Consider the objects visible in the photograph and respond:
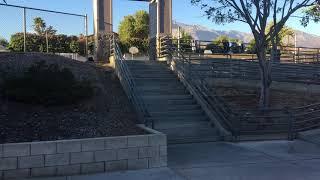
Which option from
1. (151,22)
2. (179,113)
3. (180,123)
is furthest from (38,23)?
(180,123)

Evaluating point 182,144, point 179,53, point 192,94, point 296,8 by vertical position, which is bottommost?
point 182,144

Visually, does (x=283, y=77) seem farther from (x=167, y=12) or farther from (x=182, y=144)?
(x=182, y=144)

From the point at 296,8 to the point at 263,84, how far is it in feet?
8.61

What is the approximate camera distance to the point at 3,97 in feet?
39.4

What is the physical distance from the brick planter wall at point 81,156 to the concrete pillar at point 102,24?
42.5 ft

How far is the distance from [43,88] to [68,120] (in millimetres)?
1325

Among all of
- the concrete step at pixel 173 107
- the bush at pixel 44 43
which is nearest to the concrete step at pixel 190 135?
the concrete step at pixel 173 107

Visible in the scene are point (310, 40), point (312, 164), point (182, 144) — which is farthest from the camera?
point (310, 40)

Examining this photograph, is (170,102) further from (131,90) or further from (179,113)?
(131,90)

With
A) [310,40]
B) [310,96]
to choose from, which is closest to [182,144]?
[310,96]

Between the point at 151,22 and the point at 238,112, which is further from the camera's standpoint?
the point at 151,22

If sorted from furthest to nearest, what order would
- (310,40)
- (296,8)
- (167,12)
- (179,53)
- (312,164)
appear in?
(310,40)
(167,12)
(179,53)
(296,8)
(312,164)

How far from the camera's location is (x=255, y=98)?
18.0 metres

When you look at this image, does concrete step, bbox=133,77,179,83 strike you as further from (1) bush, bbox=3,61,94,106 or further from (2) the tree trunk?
(1) bush, bbox=3,61,94,106
